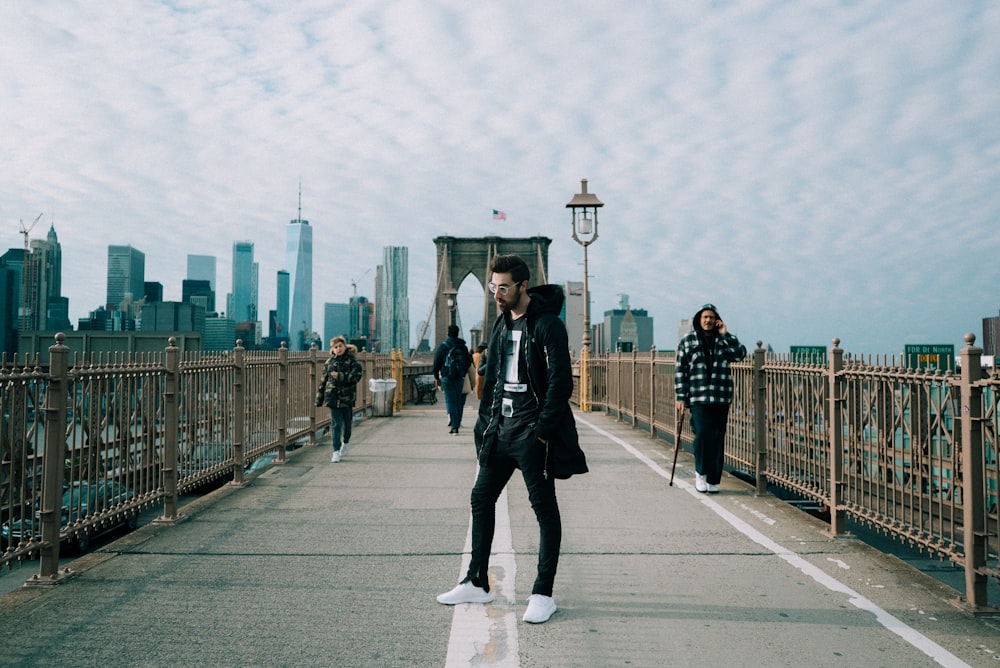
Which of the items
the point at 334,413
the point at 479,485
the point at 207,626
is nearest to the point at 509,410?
the point at 479,485

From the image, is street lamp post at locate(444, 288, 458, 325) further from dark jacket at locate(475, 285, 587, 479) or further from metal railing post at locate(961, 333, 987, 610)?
metal railing post at locate(961, 333, 987, 610)

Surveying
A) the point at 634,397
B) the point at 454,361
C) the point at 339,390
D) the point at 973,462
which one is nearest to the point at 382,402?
the point at 454,361

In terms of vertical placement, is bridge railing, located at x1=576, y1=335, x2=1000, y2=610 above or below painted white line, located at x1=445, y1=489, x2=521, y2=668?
above

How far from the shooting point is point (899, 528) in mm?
4824

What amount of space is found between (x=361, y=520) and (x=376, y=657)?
283 centimetres

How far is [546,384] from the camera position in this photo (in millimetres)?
3781

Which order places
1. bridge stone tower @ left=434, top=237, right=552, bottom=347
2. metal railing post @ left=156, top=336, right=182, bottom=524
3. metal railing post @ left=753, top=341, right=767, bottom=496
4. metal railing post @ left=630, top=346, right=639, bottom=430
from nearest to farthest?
metal railing post @ left=156, top=336, right=182, bottom=524 → metal railing post @ left=753, top=341, right=767, bottom=496 → metal railing post @ left=630, top=346, right=639, bottom=430 → bridge stone tower @ left=434, top=237, right=552, bottom=347

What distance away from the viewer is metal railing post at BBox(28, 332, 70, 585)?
442cm

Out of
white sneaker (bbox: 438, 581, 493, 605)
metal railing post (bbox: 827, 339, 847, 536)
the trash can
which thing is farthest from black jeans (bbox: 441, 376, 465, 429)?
white sneaker (bbox: 438, 581, 493, 605)

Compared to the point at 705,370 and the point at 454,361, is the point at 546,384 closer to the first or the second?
the point at 705,370

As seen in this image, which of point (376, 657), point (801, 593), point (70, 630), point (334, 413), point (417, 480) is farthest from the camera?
point (334, 413)

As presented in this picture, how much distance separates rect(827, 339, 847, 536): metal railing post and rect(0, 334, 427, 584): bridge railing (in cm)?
504

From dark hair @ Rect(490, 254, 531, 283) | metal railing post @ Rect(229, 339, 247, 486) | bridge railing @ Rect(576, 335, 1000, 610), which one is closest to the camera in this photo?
dark hair @ Rect(490, 254, 531, 283)

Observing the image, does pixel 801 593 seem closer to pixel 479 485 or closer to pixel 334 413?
pixel 479 485
